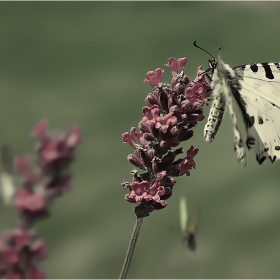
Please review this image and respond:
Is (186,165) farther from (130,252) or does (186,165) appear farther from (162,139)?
(130,252)

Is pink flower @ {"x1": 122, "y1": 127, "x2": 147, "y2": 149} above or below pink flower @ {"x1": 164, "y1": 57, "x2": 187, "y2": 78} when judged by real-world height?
below

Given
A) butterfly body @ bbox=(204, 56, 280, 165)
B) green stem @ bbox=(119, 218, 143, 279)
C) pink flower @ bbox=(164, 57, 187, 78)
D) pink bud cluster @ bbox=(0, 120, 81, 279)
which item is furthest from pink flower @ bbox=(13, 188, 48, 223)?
butterfly body @ bbox=(204, 56, 280, 165)

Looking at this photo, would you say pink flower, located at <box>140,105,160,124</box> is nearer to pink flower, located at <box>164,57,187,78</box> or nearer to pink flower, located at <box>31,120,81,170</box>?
pink flower, located at <box>164,57,187,78</box>

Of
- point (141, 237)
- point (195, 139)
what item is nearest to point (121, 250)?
point (141, 237)

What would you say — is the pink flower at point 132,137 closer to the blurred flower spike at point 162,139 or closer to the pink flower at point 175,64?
the blurred flower spike at point 162,139

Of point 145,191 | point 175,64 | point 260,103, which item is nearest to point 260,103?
point 260,103

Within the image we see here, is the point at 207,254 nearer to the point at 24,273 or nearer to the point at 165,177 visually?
the point at 165,177

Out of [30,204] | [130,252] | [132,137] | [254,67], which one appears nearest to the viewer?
[30,204]
